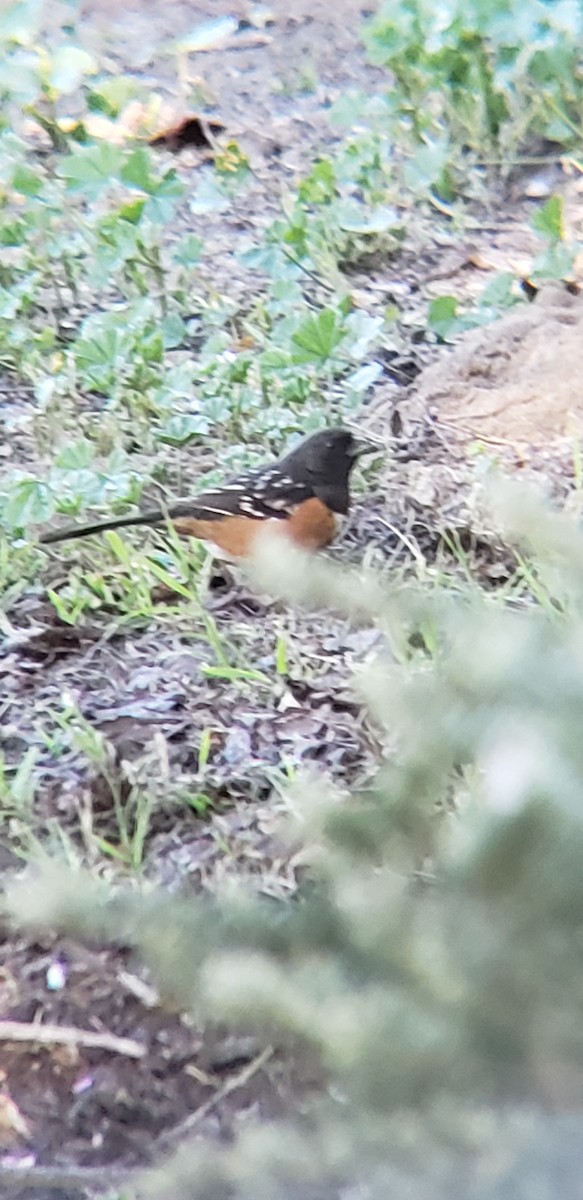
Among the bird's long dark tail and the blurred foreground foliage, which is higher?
the blurred foreground foliage

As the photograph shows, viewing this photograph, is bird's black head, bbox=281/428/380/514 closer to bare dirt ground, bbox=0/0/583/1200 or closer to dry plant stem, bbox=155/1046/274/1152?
bare dirt ground, bbox=0/0/583/1200

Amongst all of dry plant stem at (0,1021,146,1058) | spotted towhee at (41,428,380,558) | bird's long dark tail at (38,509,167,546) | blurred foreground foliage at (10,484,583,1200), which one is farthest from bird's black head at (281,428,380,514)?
blurred foreground foliage at (10,484,583,1200)

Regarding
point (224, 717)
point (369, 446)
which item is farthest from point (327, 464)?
point (224, 717)

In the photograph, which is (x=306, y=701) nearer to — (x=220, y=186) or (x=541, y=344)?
(x=541, y=344)

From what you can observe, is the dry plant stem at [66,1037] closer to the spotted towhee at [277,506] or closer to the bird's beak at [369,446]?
the spotted towhee at [277,506]

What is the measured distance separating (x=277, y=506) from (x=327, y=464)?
148 mm

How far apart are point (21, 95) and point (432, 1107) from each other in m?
3.76

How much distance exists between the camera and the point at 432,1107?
1.03 meters

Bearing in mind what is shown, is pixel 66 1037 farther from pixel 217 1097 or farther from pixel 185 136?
pixel 185 136

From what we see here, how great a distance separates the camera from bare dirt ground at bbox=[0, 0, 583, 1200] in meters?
1.99

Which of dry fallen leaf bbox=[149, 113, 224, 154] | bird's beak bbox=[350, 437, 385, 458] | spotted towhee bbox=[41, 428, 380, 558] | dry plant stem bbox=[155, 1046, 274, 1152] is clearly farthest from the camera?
dry fallen leaf bbox=[149, 113, 224, 154]

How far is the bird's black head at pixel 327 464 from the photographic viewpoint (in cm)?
311

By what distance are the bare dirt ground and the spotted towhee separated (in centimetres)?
11

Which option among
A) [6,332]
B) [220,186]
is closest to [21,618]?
[6,332]
